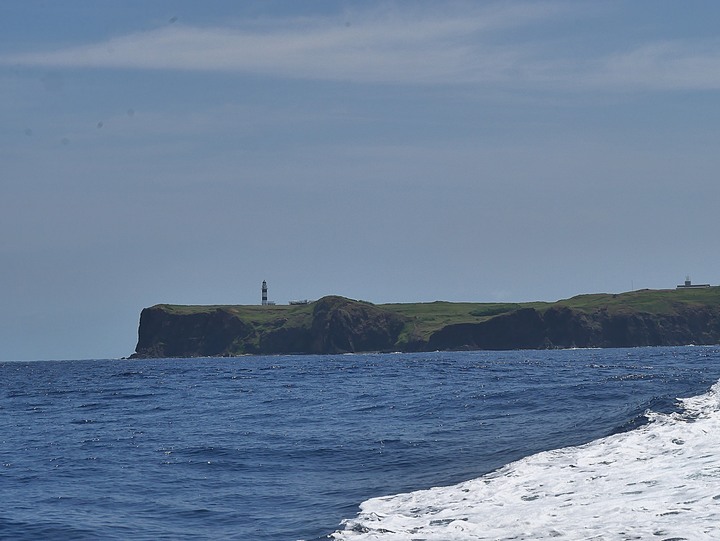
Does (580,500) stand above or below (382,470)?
above

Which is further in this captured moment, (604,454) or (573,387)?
(573,387)

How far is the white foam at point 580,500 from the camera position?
784 inches

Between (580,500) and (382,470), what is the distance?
945cm

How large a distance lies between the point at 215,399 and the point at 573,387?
24066 millimetres

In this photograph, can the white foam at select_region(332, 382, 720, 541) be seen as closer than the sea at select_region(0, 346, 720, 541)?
Yes

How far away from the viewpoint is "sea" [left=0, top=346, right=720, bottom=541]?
72.1 feet

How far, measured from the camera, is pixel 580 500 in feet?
74.7

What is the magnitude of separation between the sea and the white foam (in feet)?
0.24

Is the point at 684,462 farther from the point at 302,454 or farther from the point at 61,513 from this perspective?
the point at 61,513

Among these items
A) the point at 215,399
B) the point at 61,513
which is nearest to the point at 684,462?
the point at 61,513

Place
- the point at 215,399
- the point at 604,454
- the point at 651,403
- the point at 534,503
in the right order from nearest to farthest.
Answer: the point at 534,503 → the point at 604,454 → the point at 651,403 → the point at 215,399

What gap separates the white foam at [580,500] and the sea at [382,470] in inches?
2.9

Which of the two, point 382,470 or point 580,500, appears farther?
point 382,470

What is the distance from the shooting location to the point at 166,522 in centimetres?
2403
